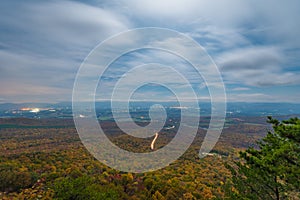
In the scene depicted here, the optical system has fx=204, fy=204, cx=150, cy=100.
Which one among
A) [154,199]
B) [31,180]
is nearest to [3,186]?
[31,180]

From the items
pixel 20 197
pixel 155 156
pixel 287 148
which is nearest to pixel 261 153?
pixel 287 148

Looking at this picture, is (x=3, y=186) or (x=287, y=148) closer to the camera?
(x=287, y=148)

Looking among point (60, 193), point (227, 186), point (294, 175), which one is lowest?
point (60, 193)

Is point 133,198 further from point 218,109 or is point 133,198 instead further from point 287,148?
point 287,148

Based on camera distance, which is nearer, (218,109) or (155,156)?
(218,109)

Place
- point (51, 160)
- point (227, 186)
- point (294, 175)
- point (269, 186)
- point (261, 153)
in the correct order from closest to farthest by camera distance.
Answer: point (294, 175)
point (269, 186)
point (261, 153)
point (227, 186)
point (51, 160)

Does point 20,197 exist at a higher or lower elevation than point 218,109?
lower

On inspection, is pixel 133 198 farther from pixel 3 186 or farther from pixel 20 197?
pixel 3 186

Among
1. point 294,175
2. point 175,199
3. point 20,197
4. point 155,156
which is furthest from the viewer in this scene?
point 155,156

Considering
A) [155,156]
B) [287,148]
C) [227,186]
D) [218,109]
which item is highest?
[218,109]
